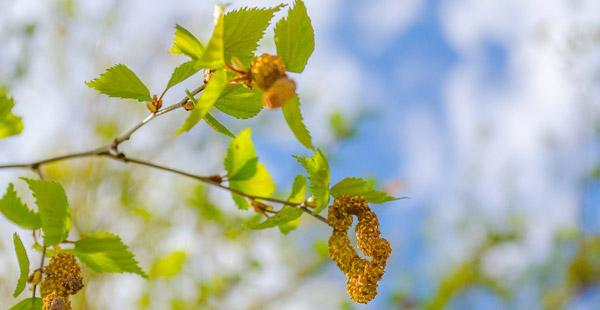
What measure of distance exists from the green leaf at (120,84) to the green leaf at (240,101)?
119mm

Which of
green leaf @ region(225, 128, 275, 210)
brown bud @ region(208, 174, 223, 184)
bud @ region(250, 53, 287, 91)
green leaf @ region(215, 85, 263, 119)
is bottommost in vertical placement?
bud @ region(250, 53, 287, 91)

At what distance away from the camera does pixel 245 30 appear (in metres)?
0.66

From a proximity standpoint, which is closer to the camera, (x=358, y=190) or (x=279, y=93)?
(x=279, y=93)

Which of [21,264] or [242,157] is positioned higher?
[242,157]

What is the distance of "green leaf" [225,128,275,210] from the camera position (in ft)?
2.65

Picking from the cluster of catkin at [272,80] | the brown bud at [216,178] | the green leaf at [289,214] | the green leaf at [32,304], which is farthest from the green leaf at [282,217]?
the green leaf at [32,304]

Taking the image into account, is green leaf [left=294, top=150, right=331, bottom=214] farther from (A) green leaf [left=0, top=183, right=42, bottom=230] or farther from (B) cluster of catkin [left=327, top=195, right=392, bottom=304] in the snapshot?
(A) green leaf [left=0, top=183, right=42, bottom=230]

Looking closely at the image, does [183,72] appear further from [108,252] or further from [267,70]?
[108,252]

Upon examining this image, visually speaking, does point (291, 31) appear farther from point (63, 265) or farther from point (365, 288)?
point (63, 265)

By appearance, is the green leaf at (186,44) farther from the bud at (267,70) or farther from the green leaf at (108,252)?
the green leaf at (108,252)

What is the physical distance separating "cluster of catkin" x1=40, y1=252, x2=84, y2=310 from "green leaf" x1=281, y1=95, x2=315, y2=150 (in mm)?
375

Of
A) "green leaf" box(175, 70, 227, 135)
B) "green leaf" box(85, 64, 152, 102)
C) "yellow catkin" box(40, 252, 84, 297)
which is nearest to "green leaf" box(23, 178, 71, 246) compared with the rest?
"yellow catkin" box(40, 252, 84, 297)

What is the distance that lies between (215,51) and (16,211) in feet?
1.36

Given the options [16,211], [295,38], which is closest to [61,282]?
[16,211]
